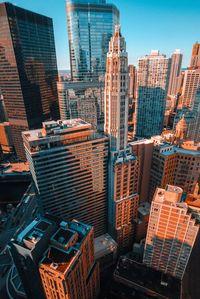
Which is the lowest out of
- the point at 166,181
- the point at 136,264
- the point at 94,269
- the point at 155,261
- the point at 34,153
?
the point at 136,264

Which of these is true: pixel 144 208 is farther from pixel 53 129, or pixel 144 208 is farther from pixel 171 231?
pixel 53 129

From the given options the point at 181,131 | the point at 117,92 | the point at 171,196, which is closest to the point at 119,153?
the point at 117,92

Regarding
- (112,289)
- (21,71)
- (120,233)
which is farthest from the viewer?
(21,71)

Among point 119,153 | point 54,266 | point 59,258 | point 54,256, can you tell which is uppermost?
point 119,153

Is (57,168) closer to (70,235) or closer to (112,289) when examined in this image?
(70,235)

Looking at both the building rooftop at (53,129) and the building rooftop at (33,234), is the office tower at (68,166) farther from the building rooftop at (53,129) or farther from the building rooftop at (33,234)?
the building rooftop at (33,234)

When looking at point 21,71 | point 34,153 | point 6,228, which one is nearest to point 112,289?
point 34,153

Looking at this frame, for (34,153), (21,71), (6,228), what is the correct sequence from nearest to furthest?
(34,153)
(6,228)
(21,71)
